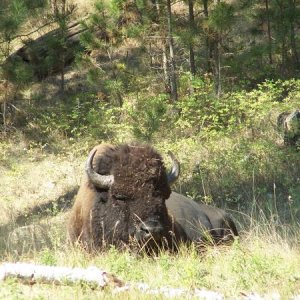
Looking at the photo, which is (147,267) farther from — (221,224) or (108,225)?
(221,224)

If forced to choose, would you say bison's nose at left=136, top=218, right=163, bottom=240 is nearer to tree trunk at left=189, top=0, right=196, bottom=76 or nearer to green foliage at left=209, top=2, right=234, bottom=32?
green foliage at left=209, top=2, right=234, bottom=32

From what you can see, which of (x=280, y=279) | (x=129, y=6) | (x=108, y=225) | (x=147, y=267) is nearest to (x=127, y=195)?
(x=108, y=225)

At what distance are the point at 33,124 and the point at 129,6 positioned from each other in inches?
205

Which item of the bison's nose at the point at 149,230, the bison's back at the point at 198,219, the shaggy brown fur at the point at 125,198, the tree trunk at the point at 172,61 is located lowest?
the bison's back at the point at 198,219

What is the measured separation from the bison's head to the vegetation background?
593 millimetres

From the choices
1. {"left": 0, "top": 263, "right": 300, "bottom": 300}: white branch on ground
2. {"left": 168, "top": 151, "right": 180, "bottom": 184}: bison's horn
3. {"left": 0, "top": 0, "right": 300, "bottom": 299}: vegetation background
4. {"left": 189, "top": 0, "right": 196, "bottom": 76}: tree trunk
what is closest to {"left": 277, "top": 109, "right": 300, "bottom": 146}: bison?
{"left": 0, "top": 0, "right": 300, "bottom": 299}: vegetation background

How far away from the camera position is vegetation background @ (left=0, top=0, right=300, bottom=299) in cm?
890

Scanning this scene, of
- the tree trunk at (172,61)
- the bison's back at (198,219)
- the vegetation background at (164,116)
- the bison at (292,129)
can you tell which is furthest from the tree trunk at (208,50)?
the bison's back at (198,219)

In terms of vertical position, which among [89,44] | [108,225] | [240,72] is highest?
[89,44]

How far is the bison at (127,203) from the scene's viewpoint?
7.51m

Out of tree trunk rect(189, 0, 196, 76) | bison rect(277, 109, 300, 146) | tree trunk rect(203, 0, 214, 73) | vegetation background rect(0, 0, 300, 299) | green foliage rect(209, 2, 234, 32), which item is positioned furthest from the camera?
tree trunk rect(203, 0, 214, 73)

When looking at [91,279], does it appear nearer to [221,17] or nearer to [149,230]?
[149,230]

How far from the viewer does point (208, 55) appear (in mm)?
20188

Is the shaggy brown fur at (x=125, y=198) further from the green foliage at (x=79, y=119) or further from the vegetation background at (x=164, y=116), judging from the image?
the green foliage at (x=79, y=119)
